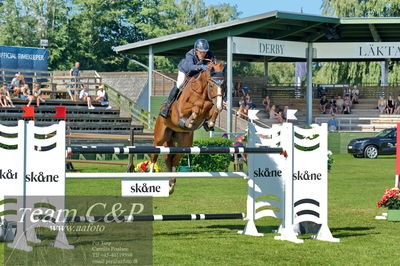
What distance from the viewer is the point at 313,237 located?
965 centimetres

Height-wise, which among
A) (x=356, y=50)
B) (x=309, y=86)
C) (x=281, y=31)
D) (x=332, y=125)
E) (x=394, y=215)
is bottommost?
(x=394, y=215)

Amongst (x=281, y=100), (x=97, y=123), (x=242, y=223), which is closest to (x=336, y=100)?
(x=281, y=100)

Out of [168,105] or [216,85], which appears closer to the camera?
[216,85]

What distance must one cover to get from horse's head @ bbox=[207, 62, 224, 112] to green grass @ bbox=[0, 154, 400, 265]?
5.88 feet

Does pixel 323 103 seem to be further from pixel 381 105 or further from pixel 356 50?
pixel 356 50

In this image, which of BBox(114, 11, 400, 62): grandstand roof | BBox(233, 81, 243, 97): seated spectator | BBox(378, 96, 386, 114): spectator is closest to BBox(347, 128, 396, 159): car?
BBox(114, 11, 400, 62): grandstand roof

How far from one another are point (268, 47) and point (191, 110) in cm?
2519

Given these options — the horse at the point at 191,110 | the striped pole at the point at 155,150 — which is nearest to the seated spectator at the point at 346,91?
the horse at the point at 191,110

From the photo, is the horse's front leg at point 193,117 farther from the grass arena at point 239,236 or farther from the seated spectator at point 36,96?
the seated spectator at point 36,96

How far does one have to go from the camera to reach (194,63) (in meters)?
11.4

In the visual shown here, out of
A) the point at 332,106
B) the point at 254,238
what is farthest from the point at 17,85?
the point at 254,238

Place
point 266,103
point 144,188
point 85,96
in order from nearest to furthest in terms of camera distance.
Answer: point 144,188, point 85,96, point 266,103

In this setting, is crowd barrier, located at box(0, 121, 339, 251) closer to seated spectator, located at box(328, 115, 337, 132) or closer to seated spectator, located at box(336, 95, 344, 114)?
seated spectator, located at box(328, 115, 337, 132)

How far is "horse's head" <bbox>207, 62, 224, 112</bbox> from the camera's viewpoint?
1047 centimetres
